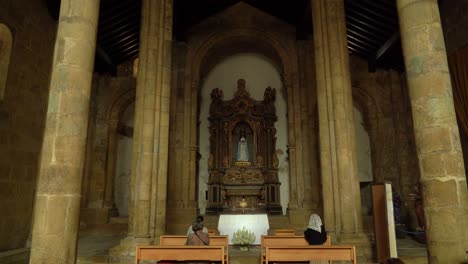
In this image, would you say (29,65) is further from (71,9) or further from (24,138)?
(71,9)

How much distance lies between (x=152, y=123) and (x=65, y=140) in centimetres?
410

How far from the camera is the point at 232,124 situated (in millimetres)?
15953

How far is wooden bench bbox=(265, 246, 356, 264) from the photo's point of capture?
4.94 m

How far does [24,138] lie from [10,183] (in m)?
1.27

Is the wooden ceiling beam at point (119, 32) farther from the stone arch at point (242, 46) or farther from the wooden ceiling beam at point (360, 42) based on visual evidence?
the wooden ceiling beam at point (360, 42)

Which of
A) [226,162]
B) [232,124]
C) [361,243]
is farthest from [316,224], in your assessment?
[232,124]

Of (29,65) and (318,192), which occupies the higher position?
(29,65)

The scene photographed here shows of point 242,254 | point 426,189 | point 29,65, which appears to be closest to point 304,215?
point 242,254

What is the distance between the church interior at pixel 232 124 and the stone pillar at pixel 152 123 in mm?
35

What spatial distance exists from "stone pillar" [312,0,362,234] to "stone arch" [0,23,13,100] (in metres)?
7.97

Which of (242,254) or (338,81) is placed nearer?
(242,254)

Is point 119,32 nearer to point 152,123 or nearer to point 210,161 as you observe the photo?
point 210,161

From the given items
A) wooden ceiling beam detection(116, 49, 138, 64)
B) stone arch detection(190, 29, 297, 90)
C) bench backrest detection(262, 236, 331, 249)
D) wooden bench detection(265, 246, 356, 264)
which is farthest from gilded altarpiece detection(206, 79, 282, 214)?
wooden bench detection(265, 246, 356, 264)

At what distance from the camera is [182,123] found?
14266 millimetres
